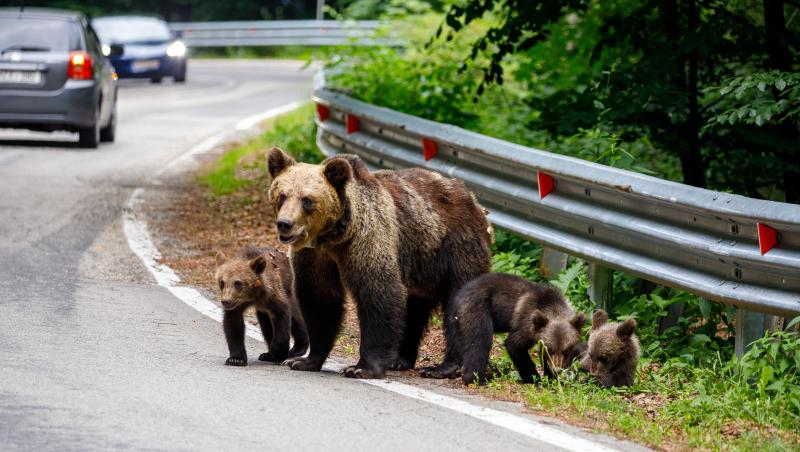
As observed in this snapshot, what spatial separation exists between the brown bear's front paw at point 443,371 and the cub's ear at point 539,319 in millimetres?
556

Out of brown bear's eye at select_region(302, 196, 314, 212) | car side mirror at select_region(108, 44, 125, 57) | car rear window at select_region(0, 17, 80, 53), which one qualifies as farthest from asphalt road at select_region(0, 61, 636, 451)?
car side mirror at select_region(108, 44, 125, 57)

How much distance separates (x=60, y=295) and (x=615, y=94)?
5599 mm

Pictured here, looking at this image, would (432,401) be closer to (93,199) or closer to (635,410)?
(635,410)

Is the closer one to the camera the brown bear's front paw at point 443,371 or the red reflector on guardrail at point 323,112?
the brown bear's front paw at point 443,371

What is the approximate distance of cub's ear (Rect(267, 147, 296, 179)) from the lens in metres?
7.58

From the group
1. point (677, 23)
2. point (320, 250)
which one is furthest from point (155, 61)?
point (320, 250)

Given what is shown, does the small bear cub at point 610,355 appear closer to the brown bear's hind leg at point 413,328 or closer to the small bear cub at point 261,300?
the brown bear's hind leg at point 413,328

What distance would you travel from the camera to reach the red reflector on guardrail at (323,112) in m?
14.8

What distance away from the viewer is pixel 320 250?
25.0ft

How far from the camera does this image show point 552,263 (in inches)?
381

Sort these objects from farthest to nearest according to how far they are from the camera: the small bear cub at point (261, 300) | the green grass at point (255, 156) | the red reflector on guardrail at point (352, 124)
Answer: the green grass at point (255, 156) → the red reflector on guardrail at point (352, 124) → the small bear cub at point (261, 300)

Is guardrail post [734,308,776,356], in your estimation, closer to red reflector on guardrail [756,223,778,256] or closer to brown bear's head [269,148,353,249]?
red reflector on guardrail [756,223,778,256]

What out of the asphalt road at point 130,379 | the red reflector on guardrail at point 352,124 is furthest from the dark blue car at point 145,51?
the red reflector on guardrail at point 352,124

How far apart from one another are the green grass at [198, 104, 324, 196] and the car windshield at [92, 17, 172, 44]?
15911 millimetres
